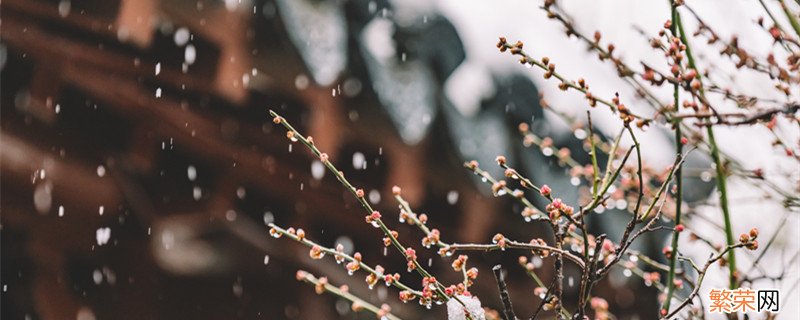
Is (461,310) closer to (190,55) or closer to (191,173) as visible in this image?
(190,55)

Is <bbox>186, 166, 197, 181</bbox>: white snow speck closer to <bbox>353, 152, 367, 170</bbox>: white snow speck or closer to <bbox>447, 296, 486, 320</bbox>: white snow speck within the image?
<bbox>353, 152, 367, 170</bbox>: white snow speck

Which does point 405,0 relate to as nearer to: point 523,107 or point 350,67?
point 350,67

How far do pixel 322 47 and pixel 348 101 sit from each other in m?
0.39

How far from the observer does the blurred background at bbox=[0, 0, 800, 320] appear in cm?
257

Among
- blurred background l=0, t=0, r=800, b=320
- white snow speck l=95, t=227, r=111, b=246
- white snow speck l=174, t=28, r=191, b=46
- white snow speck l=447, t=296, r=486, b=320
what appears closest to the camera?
white snow speck l=447, t=296, r=486, b=320

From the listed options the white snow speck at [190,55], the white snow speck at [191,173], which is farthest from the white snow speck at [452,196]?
the white snow speck at [190,55]

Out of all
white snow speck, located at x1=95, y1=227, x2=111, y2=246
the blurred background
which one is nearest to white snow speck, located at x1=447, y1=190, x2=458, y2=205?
the blurred background

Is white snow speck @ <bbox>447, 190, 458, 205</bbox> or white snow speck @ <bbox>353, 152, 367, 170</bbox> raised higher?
white snow speck @ <bbox>447, 190, 458, 205</bbox>

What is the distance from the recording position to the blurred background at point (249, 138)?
257 cm

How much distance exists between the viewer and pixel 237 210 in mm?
3195

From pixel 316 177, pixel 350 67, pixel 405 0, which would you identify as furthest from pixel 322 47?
pixel 316 177

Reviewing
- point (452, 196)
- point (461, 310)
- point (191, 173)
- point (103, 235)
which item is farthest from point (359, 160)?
point (461, 310)

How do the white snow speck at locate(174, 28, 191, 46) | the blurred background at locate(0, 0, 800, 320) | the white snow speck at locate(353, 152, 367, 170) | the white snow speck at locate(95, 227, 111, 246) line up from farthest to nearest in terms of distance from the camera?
the white snow speck at locate(353, 152, 367, 170) → the white snow speck at locate(95, 227, 111, 246) → the white snow speck at locate(174, 28, 191, 46) → the blurred background at locate(0, 0, 800, 320)

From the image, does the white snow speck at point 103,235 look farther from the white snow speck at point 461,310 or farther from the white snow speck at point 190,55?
the white snow speck at point 461,310
